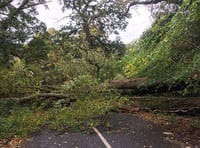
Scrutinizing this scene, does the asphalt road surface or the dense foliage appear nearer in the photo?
the asphalt road surface

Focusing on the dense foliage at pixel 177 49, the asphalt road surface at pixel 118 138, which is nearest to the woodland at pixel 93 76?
the dense foliage at pixel 177 49

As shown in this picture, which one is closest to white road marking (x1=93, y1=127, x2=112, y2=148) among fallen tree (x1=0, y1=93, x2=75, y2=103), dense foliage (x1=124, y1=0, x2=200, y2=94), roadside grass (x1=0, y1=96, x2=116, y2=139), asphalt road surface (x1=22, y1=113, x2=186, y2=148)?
asphalt road surface (x1=22, y1=113, x2=186, y2=148)

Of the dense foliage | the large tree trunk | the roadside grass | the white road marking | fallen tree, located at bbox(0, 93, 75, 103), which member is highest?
the dense foliage

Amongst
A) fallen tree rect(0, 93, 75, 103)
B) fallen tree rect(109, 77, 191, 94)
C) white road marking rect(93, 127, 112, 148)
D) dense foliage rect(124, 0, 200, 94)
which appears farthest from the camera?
fallen tree rect(0, 93, 75, 103)

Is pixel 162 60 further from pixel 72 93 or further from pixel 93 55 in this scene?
pixel 93 55

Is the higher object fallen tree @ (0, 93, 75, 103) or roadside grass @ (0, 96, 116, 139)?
fallen tree @ (0, 93, 75, 103)

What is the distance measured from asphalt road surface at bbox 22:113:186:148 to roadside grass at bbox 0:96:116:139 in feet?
1.64

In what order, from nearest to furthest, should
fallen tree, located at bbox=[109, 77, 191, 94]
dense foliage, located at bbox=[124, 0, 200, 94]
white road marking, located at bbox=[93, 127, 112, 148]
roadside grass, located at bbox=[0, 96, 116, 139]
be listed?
1. white road marking, located at bbox=[93, 127, 112, 148]
2. dense foliage, located at bbox=[124, 0, 200, 94]
3. roadside grass, located at bbox=[0, 96, 116, 139]
4. fallen tree, located at bbox=[109, 77, 191, 94]

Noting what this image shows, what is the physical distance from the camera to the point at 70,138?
899cm

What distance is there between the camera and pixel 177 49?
31.3 ft

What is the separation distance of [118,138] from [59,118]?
120 inches

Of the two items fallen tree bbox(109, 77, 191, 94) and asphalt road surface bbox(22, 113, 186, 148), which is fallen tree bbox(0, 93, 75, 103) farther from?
asphalt road surface bbox(22, 113, 186, 148)

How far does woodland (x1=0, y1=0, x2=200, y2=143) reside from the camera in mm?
9492

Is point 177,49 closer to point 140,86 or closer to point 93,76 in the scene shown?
point 140,86
